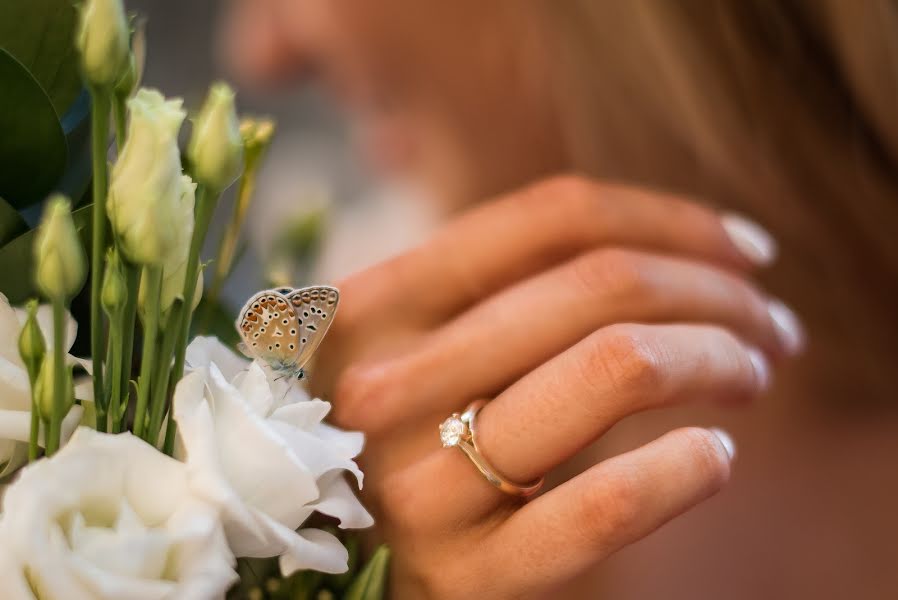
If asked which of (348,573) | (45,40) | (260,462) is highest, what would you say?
(45,40)

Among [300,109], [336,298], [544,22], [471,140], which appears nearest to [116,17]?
[336,298]

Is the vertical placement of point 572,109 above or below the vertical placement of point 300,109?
above

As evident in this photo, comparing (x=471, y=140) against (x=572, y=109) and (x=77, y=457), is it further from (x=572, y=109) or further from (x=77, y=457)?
(x=77, y=457)

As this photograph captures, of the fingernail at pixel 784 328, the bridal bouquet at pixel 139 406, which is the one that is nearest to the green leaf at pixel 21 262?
the bridal bouquet at pixel 139 406

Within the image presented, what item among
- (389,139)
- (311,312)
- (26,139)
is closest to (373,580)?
(311,312)

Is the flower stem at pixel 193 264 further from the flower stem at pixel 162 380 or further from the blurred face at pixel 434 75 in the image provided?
the blurred face at pixel 434 75

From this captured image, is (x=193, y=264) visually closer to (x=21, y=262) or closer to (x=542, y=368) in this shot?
(x=21, y=262)
